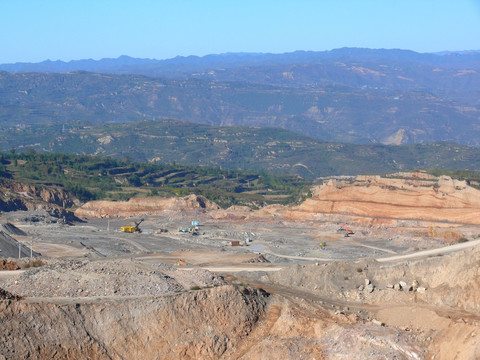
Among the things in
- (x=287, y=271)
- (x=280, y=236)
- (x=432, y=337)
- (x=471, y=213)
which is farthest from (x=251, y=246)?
(x=432, y=337)

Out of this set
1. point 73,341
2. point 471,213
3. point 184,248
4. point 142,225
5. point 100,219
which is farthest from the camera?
point 100,219

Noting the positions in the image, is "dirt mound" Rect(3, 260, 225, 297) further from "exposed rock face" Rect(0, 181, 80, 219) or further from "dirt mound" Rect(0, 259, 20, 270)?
"exposed rock face" Rect(0, 181, 80, 219)

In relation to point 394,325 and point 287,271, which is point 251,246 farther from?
point 394,325

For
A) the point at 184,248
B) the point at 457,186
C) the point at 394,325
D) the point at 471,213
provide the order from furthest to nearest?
the point at 457,186
the point at 471,213
the point at 184,248
the point at 394,325

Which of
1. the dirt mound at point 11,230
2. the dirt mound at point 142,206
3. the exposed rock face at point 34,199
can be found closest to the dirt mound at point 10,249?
the dirt mound at point 11,230

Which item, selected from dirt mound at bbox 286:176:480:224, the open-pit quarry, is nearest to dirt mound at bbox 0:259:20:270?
the open-pit quarry

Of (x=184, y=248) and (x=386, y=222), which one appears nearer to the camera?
(x=184, y=248)

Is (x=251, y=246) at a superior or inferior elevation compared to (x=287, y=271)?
inferior

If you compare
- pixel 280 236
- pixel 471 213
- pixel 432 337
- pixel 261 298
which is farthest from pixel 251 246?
pixel 432 337
